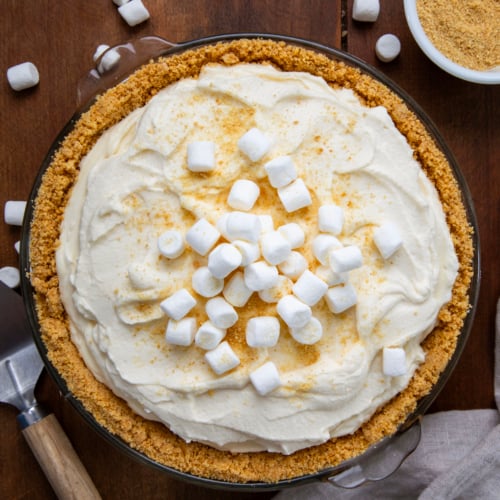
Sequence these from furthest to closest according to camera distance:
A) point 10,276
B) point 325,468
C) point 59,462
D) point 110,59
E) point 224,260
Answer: point 10,276 < point 59,462 < point 110,59 < point 325,468 < point 224,260

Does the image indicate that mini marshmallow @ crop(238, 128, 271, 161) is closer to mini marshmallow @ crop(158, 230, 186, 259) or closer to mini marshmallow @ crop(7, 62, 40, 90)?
mini marshmallow @ crop(158, 230, 186, 259)

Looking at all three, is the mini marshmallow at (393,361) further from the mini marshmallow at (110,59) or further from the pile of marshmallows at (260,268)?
the mini marshmallow at (110,59)

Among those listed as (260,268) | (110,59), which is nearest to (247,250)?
(260,268)

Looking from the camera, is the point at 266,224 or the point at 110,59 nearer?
the point at 266,224

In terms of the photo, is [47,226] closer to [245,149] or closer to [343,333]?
[245,149]

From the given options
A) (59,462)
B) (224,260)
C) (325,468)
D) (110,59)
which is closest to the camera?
(224,260)

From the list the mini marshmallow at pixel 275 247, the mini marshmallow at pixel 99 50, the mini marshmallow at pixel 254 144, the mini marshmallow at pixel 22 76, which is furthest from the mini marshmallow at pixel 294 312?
the mini marshmallow at pixel 22 76

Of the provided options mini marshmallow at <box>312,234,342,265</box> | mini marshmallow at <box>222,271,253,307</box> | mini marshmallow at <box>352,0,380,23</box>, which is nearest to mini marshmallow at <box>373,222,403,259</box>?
mini marshmallow at <box>312,234,342,265</box>

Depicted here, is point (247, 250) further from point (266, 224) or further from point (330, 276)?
point (330, 276)
